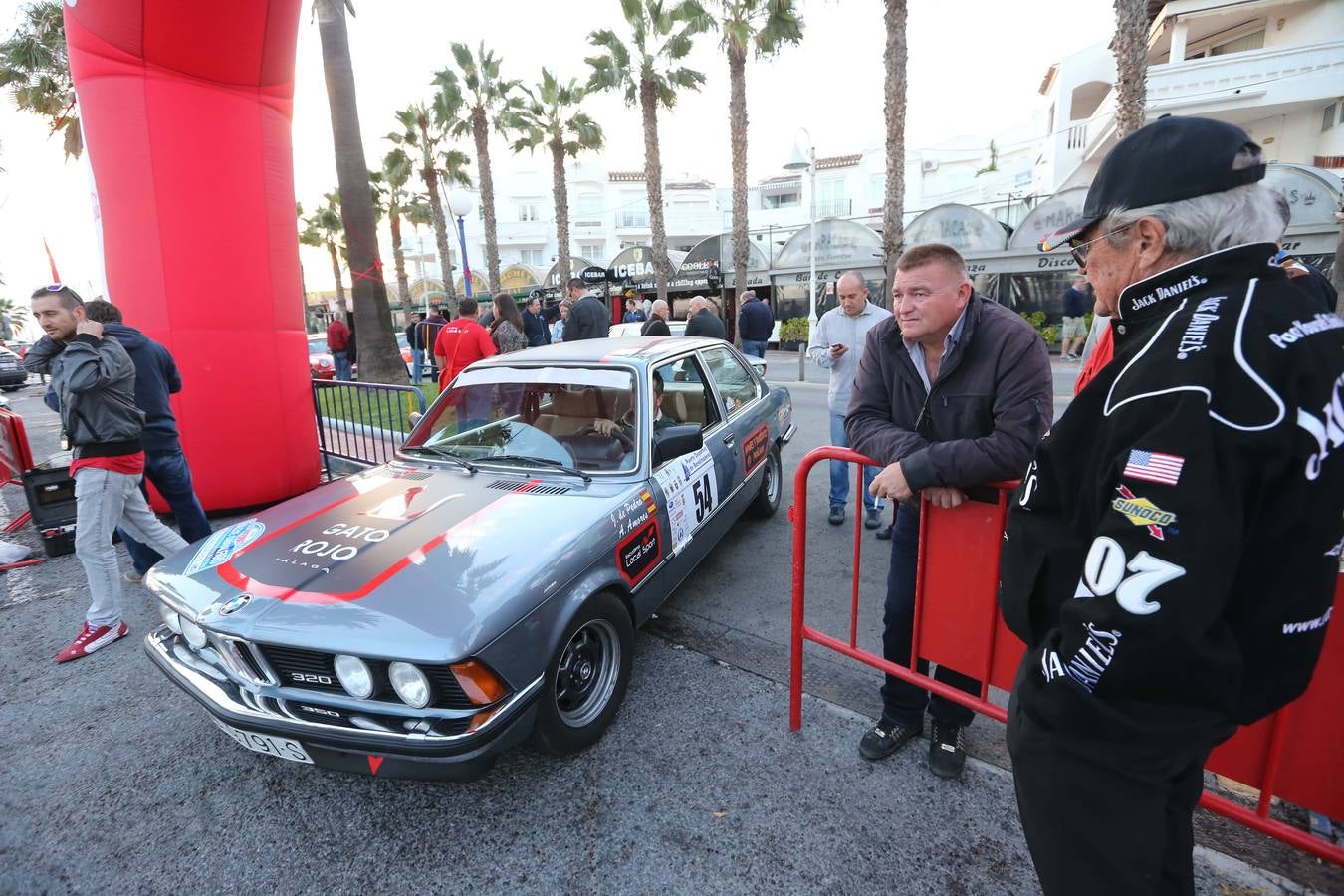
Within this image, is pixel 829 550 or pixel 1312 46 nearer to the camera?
pixel 829 550

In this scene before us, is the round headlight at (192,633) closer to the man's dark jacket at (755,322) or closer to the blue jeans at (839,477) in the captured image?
the blue jeans at (839,477)

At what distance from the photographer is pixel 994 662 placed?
2119mm

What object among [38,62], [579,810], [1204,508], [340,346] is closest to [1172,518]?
[1204,508]

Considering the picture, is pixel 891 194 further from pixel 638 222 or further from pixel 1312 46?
pixel 638 222

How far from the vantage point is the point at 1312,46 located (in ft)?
53.6

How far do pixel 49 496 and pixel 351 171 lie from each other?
23.2 feet

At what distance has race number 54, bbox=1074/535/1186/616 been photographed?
3.17 ft

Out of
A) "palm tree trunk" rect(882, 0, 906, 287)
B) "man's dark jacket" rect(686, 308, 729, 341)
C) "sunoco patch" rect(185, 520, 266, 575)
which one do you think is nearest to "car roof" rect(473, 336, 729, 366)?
"sunoco patch" rect(185, 520, 266, 575)

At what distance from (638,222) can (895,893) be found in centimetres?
4915

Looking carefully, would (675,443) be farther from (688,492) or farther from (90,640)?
(90,640)

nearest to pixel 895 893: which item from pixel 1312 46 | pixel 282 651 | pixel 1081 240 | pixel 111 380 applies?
pixel 1081 240

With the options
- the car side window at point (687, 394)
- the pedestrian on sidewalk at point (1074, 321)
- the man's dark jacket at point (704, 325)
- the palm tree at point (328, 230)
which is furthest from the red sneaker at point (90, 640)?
the palm tree at point (328, 230)

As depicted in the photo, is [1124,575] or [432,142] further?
[432,142]

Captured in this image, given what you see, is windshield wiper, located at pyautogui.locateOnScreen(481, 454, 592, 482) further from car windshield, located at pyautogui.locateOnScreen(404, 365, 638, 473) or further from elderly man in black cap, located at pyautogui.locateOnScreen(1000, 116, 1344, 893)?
elderly man in black cap, located at pyautogui.locateOnScreen(1000, 116, 1344, 893)
